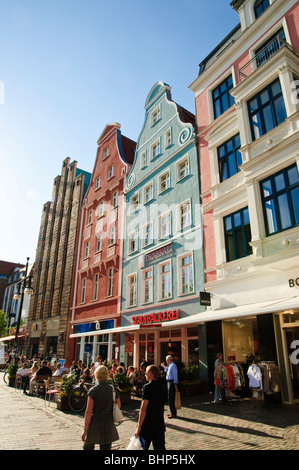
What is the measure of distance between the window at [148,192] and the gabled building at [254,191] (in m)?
4.93

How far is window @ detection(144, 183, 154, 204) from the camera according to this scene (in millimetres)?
19773

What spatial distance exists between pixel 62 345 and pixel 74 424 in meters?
18.6

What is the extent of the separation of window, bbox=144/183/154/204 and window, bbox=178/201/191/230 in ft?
11.6

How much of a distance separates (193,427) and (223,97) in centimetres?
1387

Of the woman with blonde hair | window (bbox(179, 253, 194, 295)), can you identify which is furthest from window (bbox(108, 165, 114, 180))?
the woman with blonde hair

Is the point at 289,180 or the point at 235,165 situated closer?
the point at 289,180

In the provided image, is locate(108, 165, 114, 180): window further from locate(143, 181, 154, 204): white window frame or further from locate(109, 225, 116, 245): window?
locate(143, 181, 154, 204): white window frame

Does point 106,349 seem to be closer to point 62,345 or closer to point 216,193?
point 62,345

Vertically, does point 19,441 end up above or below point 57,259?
below

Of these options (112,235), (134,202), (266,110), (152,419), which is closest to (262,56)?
(266,110)

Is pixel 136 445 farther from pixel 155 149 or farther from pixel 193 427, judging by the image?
pixel 155 149

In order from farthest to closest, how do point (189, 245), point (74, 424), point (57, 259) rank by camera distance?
point (57, 259), point (189, 245), point (74, 424)
